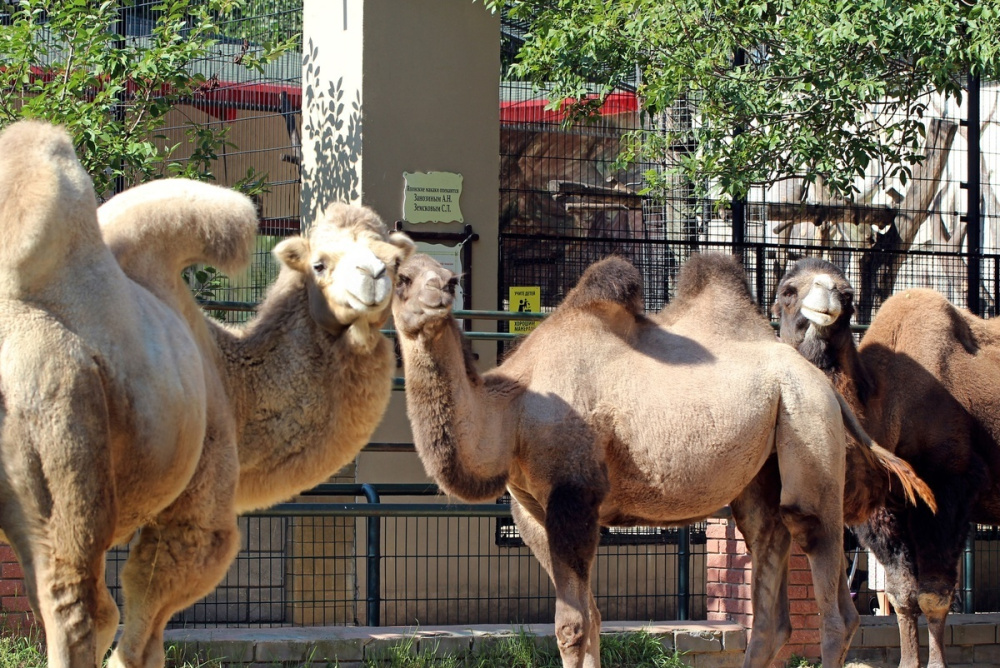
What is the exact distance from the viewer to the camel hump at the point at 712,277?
5727 mm

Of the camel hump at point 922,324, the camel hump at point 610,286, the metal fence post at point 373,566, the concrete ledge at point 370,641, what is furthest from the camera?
the camel hump at point 922,324

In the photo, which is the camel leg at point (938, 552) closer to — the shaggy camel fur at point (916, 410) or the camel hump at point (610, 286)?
the shaggy camel fur at point (916, 410)

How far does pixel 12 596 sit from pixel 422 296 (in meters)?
2.58

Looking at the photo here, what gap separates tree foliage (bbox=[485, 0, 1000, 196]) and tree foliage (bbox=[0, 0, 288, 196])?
2189 millimetres

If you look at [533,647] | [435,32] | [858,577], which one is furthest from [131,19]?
[858,577]

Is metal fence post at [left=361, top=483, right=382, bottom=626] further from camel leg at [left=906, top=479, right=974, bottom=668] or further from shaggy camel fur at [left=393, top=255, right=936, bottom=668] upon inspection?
camel leg at [left=906, top=479, right=974, bottom=668]

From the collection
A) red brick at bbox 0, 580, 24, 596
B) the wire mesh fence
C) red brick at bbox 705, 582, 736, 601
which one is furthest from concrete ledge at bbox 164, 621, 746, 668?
red brick at bbox 0, 580, 24, 596

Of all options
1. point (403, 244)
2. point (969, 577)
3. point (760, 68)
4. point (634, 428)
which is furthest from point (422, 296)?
point (760, 68)

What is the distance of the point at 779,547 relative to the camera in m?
5.62

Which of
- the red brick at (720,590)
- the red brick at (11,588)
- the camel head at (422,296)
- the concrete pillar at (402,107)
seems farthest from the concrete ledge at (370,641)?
the concrete pillar at (402,107)

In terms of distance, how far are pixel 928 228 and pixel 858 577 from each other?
14.0 ft

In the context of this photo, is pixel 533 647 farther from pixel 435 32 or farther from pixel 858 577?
pixel 435 32

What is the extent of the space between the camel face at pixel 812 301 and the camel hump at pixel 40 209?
11.9 feet

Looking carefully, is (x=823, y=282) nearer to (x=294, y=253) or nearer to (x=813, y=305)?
(x=813, y=305)
